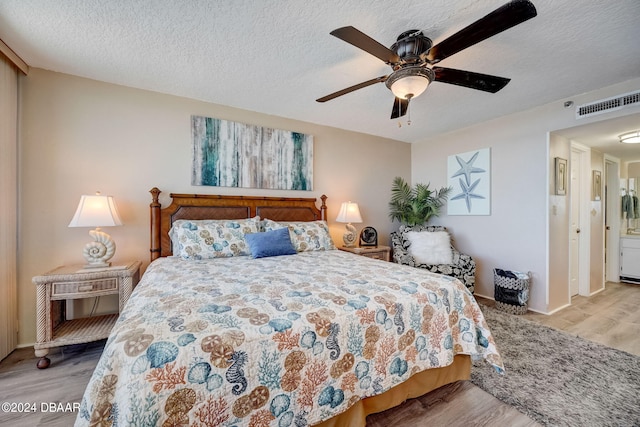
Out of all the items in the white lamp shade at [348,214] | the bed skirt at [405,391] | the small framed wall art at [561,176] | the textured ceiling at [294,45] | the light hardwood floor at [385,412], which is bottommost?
the light hardwood floor at [385,412]

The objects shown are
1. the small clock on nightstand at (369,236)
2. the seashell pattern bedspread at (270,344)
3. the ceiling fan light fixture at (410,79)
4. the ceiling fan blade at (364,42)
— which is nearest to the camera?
the seashell pattern bedspread at (270,344)

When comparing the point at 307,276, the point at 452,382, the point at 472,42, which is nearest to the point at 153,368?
the point at 307,276

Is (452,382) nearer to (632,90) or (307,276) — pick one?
(307,276)

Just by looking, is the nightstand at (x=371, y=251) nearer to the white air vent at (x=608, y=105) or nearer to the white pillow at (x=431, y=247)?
the white pillow at (x=431, y=247)

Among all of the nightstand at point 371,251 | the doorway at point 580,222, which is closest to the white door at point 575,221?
the doorway at point 580,222

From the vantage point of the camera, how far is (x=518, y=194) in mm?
3250

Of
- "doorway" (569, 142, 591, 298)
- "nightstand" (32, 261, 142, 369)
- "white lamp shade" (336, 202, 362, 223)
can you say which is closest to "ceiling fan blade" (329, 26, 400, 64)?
"white lamp shade" (336, 202, 362, 223)

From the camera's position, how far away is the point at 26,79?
2285 millimetres

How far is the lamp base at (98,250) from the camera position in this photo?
2250 mm

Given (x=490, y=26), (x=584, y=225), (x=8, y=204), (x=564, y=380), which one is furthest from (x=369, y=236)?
(x=8, y=204)

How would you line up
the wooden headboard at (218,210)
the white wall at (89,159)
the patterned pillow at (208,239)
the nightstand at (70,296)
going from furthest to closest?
the wooden headboard at (218,210), the patterned pillow at (208,239), the white wall at (89,159), the nightstand at (70,296)

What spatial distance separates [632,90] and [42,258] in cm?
573

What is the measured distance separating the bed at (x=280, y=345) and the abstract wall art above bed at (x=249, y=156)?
126 centimetres

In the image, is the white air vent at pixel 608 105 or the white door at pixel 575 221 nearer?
the white air vent at pixel 608 105
